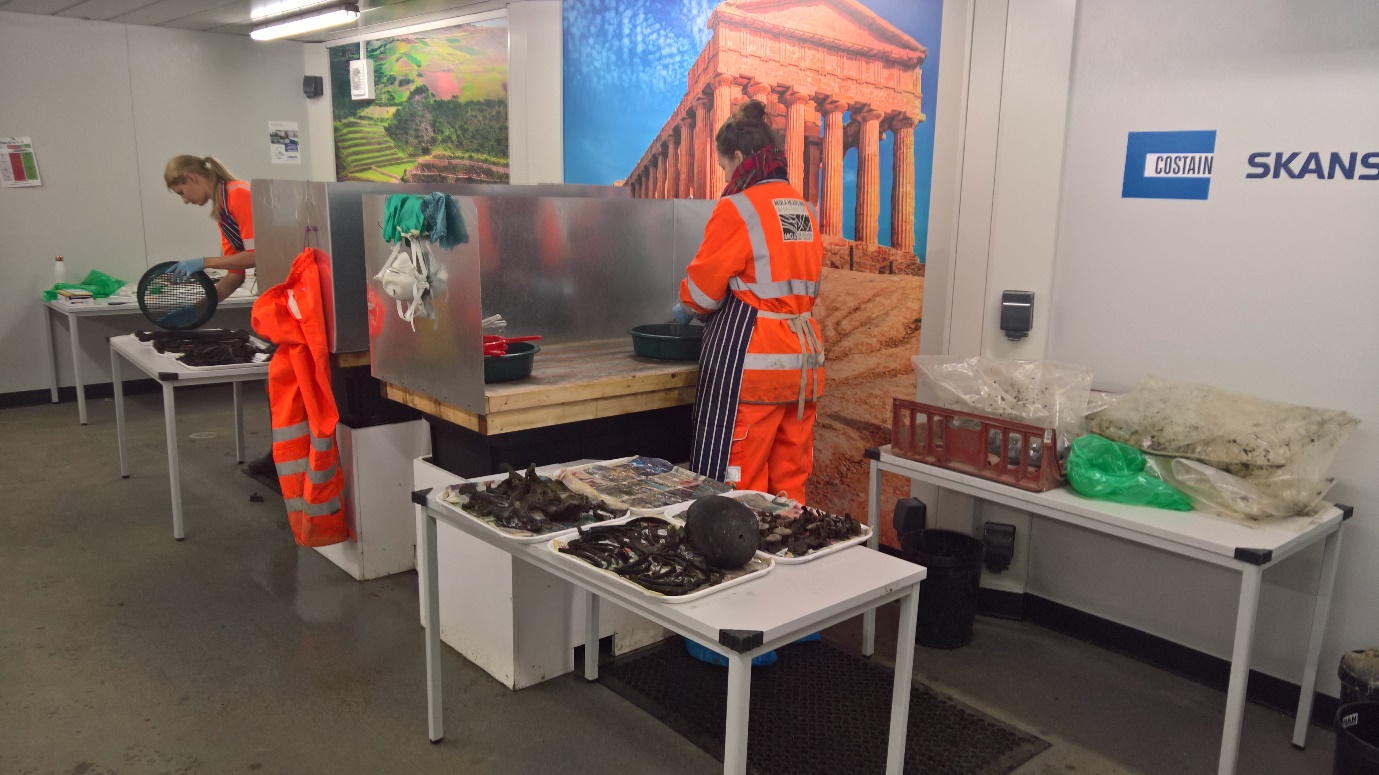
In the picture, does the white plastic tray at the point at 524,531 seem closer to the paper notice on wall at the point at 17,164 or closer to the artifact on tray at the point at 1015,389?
the artifact on tray at the point at 1015,389

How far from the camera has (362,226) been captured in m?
3.57

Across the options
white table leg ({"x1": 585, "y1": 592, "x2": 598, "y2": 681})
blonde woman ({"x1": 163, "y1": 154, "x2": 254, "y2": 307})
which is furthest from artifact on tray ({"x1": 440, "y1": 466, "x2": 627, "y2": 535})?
blonde woman ({"x1": 163, "y1": 154, "x2": 254, "y2": 307})

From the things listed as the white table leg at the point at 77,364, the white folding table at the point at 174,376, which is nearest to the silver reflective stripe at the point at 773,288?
the white folding table at the point at 174,376

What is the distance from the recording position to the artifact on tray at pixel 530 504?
7.13 feet

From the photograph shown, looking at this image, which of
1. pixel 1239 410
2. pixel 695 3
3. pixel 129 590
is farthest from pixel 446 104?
pixel 1239 410

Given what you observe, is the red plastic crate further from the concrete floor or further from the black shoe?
the black shoe

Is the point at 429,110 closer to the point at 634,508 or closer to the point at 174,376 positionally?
the point at 174,376

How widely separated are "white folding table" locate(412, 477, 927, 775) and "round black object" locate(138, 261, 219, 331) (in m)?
3.21

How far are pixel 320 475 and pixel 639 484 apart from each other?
1.65m

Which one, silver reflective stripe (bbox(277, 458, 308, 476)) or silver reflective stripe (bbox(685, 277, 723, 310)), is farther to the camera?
silver reflective stripe (bbox(277, 458, 308, 476))

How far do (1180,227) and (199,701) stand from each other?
11.0ft

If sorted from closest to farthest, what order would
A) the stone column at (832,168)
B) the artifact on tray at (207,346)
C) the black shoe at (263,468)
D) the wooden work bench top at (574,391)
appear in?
1. the wooden work bench top at (574,391)
2. the stone column at (832,168)
3. the artifact on tray at (207,346)
4. the black shoe at (263,468)

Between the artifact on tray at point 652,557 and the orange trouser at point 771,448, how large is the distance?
937 mm

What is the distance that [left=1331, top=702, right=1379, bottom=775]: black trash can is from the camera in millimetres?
2182
